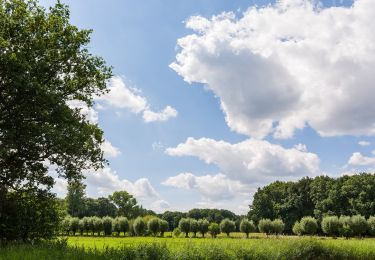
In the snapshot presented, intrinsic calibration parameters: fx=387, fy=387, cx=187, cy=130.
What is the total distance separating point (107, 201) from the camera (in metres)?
176

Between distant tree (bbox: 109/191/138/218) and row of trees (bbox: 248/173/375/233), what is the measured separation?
4889 cm

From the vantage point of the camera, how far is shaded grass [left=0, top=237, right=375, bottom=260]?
1974 cm

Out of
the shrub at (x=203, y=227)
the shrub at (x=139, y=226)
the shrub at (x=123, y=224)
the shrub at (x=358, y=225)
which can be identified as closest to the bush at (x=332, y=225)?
the shrub at (x=358, y=225)

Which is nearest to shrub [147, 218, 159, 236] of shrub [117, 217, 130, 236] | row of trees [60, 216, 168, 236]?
row of trees [60, 216, 168, 236]

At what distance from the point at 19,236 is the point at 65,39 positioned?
48.8 ft

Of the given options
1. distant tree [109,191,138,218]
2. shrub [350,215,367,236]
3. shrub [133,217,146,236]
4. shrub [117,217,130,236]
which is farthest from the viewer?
distant tree [109,191,138,218]

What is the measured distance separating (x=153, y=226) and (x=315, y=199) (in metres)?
58.1

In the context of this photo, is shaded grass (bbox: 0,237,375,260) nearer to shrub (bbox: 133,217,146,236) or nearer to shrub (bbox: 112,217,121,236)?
shrub (bbox: 133,217,146,236)

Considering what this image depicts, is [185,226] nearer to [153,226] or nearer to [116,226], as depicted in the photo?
[153,226]

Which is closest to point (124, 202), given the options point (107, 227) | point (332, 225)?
point (107, 227)

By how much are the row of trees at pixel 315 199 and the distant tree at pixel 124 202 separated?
48.9 m

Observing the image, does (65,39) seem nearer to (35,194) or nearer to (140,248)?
(35,194)

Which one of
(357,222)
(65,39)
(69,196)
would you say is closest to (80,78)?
(65,39)

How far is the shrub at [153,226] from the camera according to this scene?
102375 mm
